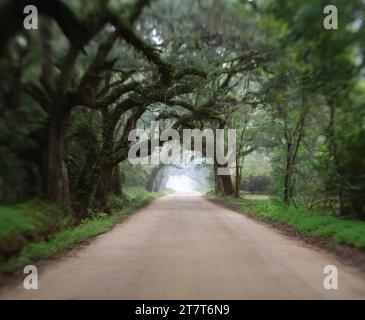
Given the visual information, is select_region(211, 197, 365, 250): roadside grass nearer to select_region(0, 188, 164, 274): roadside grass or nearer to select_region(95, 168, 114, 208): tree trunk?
select_region(0, 188, 164, 274): roadside grass

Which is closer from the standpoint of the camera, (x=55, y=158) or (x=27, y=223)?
(x=27, y=223)

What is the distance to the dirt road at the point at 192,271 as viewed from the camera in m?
7.27

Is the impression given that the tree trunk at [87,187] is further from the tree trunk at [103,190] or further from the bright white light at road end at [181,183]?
the bright white light at road end at [181,183]

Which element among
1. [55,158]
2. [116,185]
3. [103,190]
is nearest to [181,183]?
A: [116,185]

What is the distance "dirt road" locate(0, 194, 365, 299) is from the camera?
727 cm

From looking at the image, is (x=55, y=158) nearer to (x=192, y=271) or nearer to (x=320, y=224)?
(x=320, y=224)

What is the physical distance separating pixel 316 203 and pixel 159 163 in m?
43.1

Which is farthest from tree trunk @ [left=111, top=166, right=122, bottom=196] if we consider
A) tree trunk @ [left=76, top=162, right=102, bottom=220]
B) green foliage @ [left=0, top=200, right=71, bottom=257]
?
green foliage @ [left=0, top=200, right=71, bottom=257]

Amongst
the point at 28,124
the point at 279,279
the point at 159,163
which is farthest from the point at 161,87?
the point at 159,163

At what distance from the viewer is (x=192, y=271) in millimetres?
8797

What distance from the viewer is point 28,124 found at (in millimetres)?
13898

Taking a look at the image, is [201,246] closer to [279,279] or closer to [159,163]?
[279,279]
